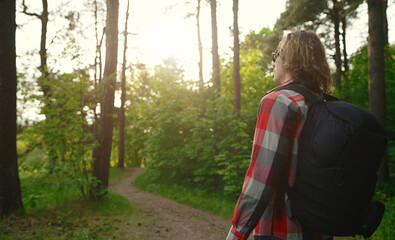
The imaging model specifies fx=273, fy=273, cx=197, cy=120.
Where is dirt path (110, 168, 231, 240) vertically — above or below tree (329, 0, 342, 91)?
below

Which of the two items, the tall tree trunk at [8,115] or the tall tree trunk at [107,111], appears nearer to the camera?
the tall tree trunk at [8,115]

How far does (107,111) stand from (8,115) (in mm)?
2292

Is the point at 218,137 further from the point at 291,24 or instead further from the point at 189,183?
the point at 291,24

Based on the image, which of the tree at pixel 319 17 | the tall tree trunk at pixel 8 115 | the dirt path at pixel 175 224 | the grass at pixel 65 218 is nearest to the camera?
the grass at pixel 65 218

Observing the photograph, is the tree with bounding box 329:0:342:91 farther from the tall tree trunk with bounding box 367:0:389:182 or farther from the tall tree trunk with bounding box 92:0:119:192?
the tall tree trunk with bounding box 92:0:119:192

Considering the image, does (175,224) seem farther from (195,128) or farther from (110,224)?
(195,128)

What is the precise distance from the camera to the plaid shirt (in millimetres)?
1392

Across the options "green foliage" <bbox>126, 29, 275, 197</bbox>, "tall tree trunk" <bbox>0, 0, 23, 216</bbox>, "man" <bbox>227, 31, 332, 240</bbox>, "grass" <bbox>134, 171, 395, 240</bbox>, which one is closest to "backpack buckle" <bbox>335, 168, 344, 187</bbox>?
"man" <bbox>227, 31, 332, 240</bbox>

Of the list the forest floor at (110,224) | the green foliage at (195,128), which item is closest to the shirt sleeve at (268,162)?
the forest floor at (110,224)

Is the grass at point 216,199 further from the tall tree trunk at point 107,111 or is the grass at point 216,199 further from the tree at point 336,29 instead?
the tree at point 336,29

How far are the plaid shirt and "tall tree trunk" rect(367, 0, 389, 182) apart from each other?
8548 mm

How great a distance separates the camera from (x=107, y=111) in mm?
7469

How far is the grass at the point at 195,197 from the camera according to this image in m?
7.82

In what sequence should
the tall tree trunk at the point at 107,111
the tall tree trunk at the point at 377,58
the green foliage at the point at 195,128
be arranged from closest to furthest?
the tall tree trunk at the point at 107,111 < the tall tree trunk at the point at 377,58 < the green foliage at the point at 195,128
